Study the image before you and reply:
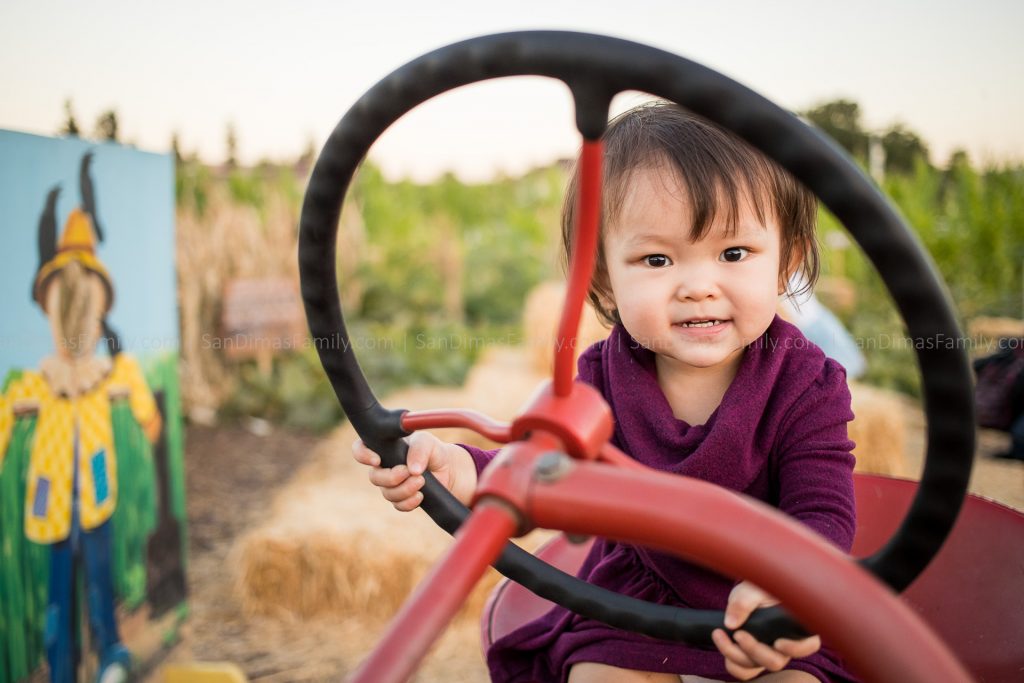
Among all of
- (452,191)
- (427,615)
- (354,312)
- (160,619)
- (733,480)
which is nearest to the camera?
(427,615)

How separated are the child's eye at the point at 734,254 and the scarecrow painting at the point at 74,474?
1.39m

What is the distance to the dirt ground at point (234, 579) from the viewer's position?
2.36 m

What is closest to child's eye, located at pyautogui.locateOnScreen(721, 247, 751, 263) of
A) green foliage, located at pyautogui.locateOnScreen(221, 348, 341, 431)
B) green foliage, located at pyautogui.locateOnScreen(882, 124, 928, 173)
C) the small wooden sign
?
green foliage, located at pyautogui.locateOnScreen(221, 348, 341, 431)

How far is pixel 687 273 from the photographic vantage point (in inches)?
32.1

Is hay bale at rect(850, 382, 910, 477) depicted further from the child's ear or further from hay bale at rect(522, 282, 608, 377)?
the child's ear

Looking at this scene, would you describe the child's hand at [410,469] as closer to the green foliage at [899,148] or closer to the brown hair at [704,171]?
the brown hair at [704,171]

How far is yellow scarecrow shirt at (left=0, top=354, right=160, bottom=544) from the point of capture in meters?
1.61

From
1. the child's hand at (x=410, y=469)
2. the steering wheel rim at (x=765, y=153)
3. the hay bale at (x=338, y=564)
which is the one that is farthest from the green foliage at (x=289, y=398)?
the steering wheel rim at (x=765, y=153)

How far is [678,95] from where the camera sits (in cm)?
49

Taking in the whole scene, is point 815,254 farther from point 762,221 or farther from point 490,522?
point 490,522

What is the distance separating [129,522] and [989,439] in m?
3.69

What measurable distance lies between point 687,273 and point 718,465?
23 centimetres

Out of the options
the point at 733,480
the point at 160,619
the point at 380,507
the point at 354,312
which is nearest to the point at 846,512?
the point at 733,480

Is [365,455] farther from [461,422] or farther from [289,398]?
[289,398]
